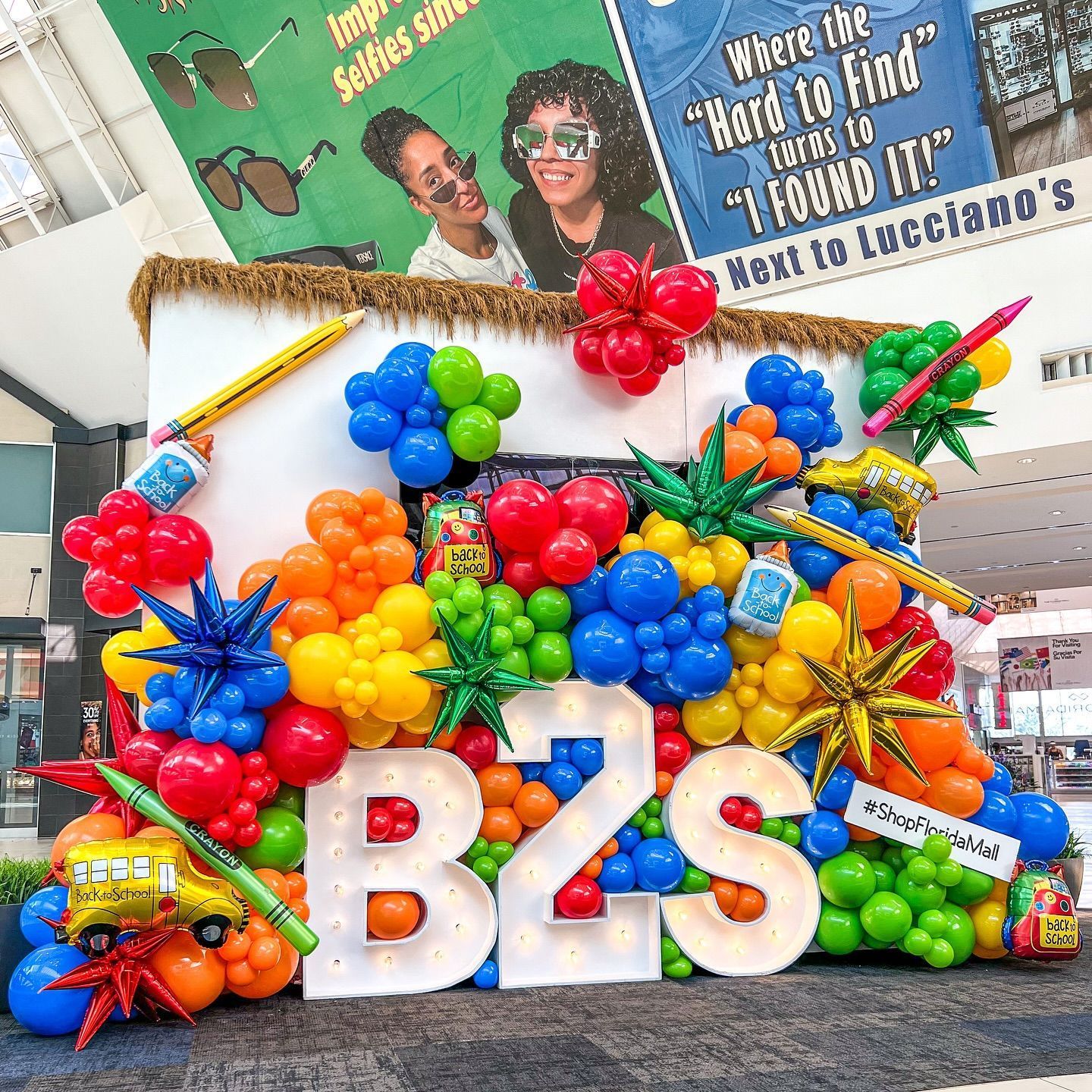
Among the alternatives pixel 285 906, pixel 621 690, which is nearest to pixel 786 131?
pixel 621 690

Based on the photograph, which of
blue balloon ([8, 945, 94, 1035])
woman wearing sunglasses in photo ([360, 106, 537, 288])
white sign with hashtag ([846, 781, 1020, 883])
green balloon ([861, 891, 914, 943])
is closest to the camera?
blue balloon ([8, 945, 94, 1035])

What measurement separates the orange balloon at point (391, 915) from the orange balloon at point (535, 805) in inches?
16.2

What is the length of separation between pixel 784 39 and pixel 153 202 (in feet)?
19.1

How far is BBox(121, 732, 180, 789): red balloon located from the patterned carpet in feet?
2.33

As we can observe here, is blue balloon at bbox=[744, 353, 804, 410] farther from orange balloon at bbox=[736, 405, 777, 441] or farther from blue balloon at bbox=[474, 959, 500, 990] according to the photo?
blue balloon at bbox=[474, 959, 500, 990]

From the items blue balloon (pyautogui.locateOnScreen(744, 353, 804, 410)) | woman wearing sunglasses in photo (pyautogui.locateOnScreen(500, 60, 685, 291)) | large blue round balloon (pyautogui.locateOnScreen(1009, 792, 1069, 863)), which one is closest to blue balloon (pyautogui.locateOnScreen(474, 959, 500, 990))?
large blue round balloon (pyautogui.locateOnScreen(1009, 792, 1069, 863))

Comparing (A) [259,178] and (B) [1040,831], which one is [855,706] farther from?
(A) [259,178]

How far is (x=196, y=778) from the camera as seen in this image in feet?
9.62

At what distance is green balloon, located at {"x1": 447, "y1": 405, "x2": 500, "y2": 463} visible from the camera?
3.54m

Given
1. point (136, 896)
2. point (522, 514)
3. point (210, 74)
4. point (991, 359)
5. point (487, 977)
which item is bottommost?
point (487, 977)

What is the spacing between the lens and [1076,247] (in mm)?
6762

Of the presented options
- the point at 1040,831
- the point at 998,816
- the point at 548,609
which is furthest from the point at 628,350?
the point at 1040,831

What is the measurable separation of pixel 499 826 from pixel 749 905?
97 cm

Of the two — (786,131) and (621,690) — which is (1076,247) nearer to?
(786,131)
